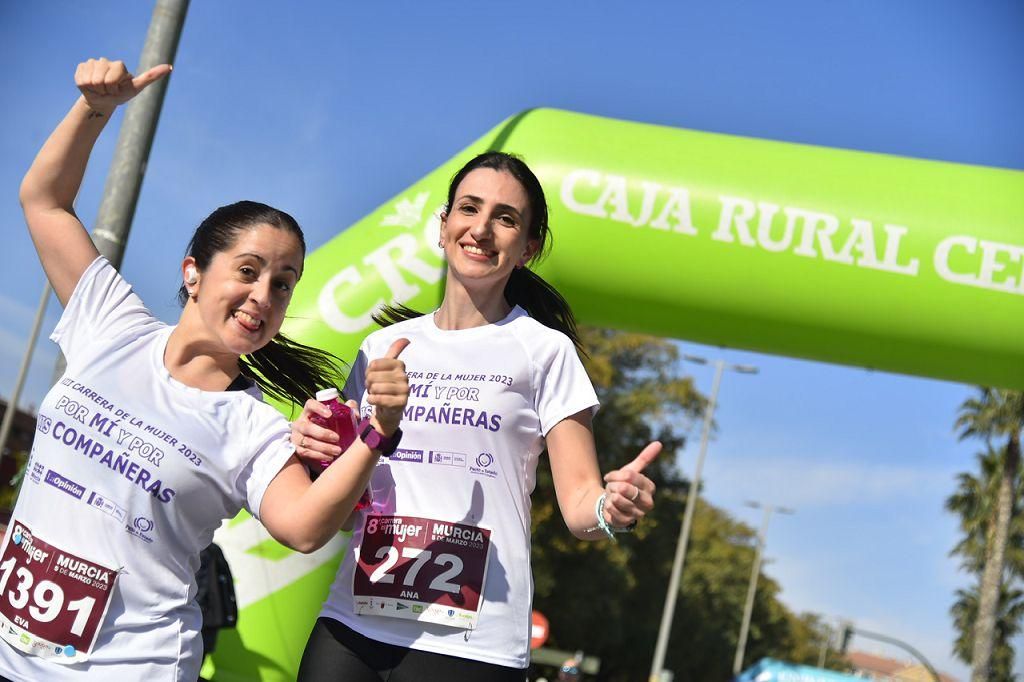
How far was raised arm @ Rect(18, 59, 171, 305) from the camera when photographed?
254 centimetres

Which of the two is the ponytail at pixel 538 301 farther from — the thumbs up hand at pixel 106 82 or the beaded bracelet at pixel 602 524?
the thumbs up hand at pixel 106 82

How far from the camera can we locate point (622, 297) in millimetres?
5957

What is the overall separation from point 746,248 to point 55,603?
4189 mm

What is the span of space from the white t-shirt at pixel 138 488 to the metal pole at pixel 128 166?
2580 mm

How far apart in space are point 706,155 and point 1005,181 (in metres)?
1.47

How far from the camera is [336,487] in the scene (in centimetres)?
210

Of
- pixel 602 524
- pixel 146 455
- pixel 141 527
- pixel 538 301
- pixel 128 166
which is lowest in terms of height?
pixel 141 527

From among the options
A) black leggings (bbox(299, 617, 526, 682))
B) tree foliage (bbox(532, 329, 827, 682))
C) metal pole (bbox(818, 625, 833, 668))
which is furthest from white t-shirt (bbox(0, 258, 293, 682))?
metal pole (bbox(818, 625, 833, 668))

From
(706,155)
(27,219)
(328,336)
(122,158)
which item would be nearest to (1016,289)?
(706,155)

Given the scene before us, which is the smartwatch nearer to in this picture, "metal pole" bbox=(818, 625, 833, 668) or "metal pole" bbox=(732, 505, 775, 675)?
"metal pole" bbox=(732, 505, 775, 675)

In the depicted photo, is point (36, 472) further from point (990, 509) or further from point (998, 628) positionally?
point (998, 628)

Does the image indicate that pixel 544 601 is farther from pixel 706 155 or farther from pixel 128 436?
pixel 128 436

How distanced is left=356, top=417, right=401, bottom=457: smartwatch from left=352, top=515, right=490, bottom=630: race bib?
53cm

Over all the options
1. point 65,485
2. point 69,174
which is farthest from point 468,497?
point 69,174
